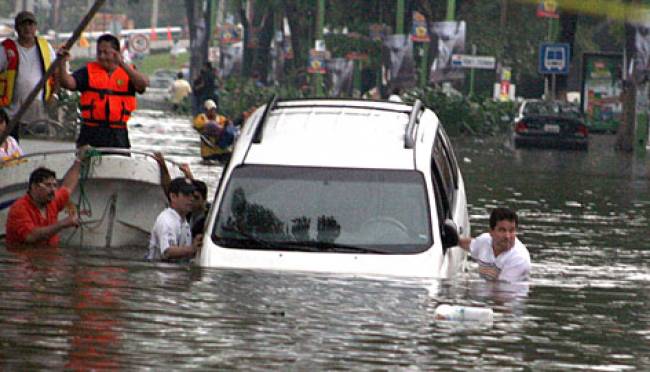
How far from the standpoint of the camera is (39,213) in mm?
15781

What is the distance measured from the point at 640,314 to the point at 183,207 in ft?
11.7

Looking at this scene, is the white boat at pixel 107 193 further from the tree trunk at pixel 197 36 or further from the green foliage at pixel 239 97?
the tree trunk at pixel 197 36

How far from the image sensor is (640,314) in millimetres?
13281

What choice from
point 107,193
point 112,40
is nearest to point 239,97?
point 107,193

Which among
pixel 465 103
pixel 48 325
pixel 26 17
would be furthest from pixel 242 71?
pixel 48 325

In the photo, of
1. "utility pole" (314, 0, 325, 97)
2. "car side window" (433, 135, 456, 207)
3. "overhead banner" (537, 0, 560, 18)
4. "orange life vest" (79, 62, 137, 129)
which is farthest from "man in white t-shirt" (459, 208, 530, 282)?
"utility pole" (314, 0, 325, 97)

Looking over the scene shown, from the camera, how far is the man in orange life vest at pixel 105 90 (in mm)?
16438

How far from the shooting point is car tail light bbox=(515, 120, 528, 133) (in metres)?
47.6

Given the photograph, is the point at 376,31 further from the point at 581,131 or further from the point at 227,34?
the point at 581,131

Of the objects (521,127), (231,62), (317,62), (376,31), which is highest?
(521,127)

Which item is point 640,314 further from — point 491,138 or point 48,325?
point 491,138

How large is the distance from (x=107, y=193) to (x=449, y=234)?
4.57 m

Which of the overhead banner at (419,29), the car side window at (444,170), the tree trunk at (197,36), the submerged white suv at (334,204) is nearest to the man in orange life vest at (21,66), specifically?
the submerged white suv at (334,204)

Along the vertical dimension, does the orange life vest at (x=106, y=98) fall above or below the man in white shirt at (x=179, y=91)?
above
